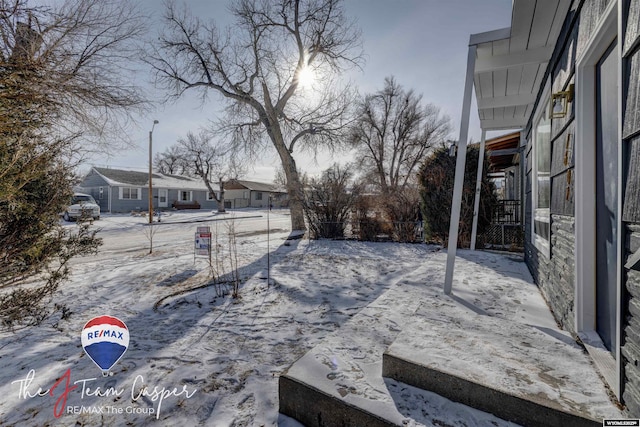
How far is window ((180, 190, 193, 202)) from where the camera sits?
2664cm

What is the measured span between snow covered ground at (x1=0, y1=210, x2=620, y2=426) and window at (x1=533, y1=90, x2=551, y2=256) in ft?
3.02

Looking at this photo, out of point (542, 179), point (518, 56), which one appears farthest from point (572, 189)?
point (518, 56)

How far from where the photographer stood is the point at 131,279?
4707 mm

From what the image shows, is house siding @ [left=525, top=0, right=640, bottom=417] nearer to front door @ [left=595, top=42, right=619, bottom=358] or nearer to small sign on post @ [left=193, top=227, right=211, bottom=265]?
front door @ [left=595, top=42, right=619, bottom=358]

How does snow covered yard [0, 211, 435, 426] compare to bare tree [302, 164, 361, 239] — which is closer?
snow covered yard [0, 211, 435, 426]

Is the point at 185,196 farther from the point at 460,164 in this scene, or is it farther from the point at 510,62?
the point at 510,62

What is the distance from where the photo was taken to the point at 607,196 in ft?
5.60

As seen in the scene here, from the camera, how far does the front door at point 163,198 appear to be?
24.5 meters

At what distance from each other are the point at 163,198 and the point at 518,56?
26.4m

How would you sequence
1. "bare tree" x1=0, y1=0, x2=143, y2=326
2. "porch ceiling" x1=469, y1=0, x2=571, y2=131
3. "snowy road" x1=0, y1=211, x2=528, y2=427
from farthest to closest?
"porch ceiling" x1=469, y1=0, x2=571, y2=131 → "bare tree" x1=0, y1=0, x2=143, y2=326 → "snowy road" x1=0, y1=211, x2=528, y2=427

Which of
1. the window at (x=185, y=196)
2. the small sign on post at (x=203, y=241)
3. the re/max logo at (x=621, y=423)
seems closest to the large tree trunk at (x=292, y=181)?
the small sign on post at (x=203, y=241)

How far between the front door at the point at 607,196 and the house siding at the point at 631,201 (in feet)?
1.11

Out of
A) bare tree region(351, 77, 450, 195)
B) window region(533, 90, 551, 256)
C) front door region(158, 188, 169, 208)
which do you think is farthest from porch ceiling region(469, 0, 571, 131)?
front door region(158, 188, 169, 208)

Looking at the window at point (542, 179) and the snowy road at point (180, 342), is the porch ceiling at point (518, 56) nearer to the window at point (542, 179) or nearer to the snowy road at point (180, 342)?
the window at point (542, 179)
